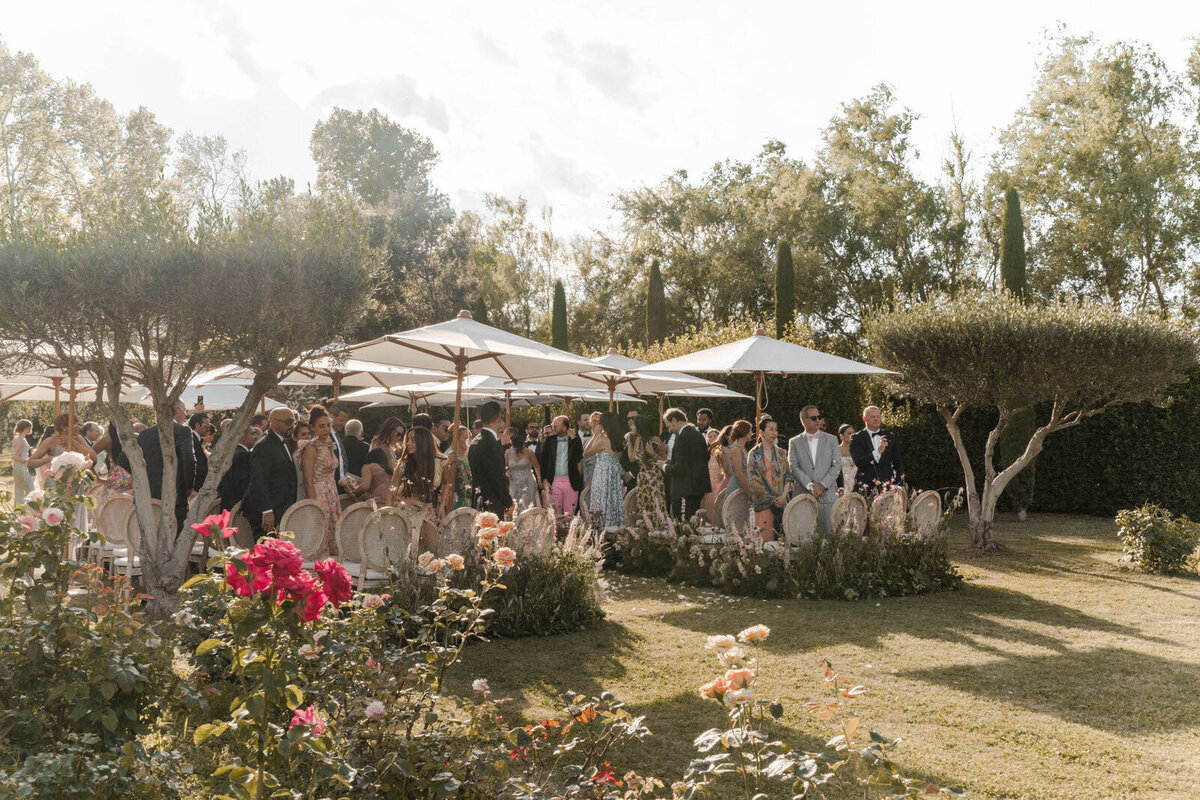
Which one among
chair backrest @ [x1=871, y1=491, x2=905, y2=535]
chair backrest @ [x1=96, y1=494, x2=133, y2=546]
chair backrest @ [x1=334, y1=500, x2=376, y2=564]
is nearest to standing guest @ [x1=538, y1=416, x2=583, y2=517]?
chair backrest @ [x1=871, y1=491, x2=905, y2=535]

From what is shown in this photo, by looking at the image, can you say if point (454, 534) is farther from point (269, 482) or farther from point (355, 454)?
point (355, 454)

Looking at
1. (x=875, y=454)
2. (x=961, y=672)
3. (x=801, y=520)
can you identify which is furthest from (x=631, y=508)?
(x=961, y=672)

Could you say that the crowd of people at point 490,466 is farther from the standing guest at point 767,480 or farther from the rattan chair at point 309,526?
the rattan chair at point 309,526

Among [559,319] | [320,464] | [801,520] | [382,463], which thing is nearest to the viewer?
[320,464]

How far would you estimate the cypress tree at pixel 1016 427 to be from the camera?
17422 millimetres

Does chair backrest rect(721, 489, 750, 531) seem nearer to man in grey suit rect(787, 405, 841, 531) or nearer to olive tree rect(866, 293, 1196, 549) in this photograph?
man in grey suit rect(787, 405, 841, 531)

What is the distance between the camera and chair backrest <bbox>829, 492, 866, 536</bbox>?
9.44 meters

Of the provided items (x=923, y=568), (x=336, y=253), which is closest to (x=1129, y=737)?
(x=923, y=568)

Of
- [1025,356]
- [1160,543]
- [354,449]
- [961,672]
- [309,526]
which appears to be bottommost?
[961,672]

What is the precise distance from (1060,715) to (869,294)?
3322 centimetres

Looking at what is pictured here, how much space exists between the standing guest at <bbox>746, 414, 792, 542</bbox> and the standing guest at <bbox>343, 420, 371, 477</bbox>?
423cm

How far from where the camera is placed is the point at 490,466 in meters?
8.60

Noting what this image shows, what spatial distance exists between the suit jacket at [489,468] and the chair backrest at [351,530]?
60.7 inches

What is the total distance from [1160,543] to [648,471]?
20.4ft
